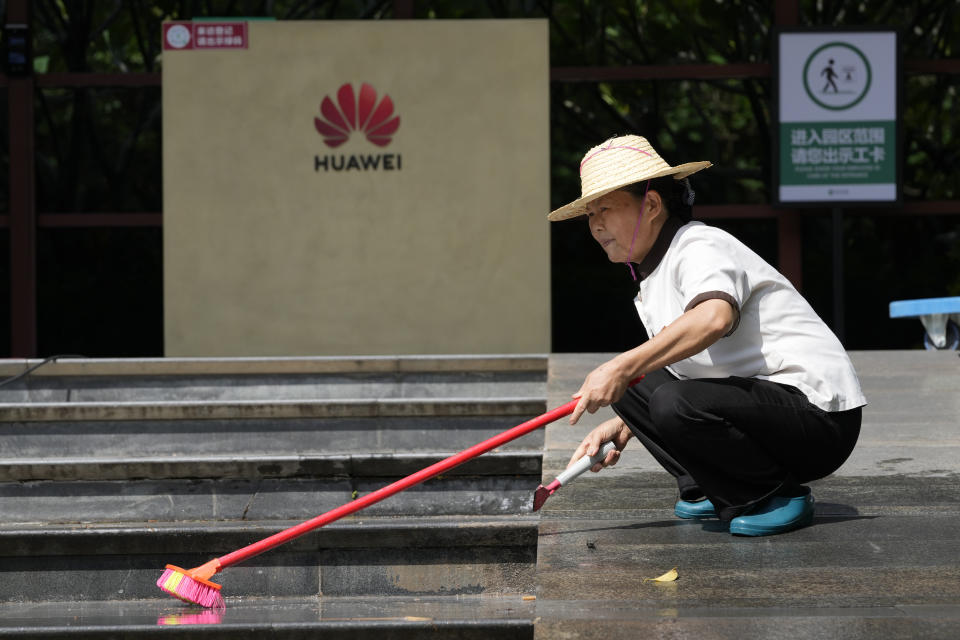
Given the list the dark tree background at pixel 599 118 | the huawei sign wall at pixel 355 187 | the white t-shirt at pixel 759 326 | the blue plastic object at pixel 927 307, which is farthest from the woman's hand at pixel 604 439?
the dark tree background at pixel 599 118

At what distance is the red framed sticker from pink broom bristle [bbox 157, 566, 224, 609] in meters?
5.64

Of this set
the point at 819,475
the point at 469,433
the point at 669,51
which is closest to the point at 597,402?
the point at 819,475

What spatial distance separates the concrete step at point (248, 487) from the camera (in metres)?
4.90

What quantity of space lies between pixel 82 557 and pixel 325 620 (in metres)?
1.04

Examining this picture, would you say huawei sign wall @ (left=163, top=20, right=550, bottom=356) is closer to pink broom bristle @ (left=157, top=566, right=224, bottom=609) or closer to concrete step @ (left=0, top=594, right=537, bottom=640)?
concrete step @ (left=0, top=594, right=537, bottom=640)

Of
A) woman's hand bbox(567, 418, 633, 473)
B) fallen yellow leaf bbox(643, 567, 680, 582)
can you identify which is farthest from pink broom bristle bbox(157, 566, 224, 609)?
fallen yellow leaf bbox(643, 567, 680, 582)

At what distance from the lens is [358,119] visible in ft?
28.2

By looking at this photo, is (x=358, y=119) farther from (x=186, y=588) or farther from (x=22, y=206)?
(x=186, y=588)

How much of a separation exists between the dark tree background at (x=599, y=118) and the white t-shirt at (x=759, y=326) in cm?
633

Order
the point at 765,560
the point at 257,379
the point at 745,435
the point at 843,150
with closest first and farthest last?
1. the point at 765,560
2. the point at 745,435
3. the point at 257,379
4. the point at 843,150

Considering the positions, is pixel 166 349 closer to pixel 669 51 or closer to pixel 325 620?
pixel 669 51

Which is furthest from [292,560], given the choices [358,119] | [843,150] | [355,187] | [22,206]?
[22,206]

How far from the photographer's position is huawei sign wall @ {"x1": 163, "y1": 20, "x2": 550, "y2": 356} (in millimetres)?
8562

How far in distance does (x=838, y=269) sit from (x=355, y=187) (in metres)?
3.47
